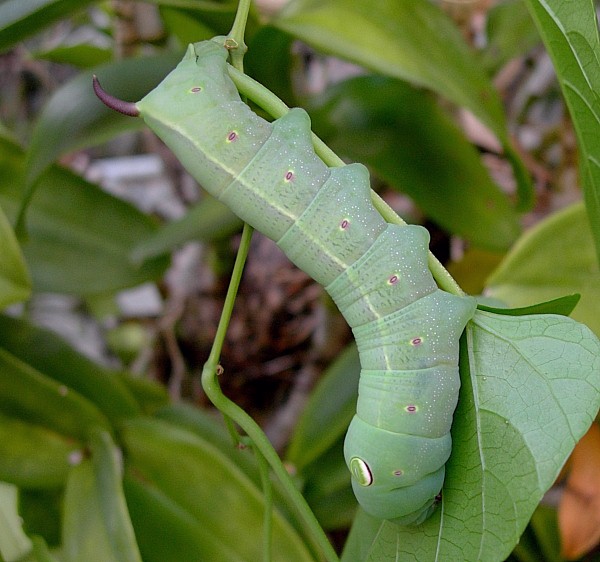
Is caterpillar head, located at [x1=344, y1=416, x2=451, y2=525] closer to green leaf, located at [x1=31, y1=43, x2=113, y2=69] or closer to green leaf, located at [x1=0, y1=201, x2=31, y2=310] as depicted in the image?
green leaf, located at [x1=0, y1=201, x2=31, y2=310]

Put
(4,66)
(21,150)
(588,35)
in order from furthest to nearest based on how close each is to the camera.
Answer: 1. (4,66)
2. (21,150)
3. (588,35)

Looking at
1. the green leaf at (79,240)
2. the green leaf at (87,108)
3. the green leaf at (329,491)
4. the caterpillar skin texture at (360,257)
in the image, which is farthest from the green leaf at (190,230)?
the caterpillar skin texture at (360,257)

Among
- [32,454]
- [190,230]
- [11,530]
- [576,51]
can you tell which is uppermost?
[576,51]

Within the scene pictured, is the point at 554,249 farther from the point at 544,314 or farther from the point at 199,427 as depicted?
the point at 199,427

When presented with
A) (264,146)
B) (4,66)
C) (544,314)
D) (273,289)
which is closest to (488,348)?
(544,314)

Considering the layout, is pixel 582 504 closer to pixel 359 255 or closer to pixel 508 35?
pixel 359 255

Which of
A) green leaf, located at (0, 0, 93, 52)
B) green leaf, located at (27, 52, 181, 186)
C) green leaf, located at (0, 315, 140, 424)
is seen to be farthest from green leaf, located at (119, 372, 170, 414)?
green leaf, located at (0, 0, 93, 52)

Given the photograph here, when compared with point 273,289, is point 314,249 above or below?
above

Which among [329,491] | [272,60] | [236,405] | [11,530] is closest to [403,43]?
[272,60]
